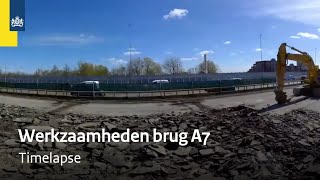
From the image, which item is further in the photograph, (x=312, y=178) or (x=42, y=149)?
(x=42, y=149)

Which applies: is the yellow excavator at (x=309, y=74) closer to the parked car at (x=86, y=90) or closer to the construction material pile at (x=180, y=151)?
the construction material pile at (x=180, y=151)

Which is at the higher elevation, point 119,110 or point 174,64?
point 174,64

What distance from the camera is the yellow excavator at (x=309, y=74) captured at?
22116mm

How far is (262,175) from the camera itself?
27.6 feet

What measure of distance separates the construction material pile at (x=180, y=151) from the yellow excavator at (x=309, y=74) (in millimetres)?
7663

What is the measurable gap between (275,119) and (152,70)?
289 ft

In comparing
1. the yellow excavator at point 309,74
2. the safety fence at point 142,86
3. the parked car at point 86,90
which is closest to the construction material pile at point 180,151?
the yellow excavator at point 309,74

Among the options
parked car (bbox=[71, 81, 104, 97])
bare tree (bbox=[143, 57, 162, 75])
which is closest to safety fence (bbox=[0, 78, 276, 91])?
parked car (bbox=[71, 81, 104, 97])

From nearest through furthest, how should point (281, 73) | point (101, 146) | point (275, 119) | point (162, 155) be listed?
point (162, 155) → point (101, 146) → point (275, 119) → point (281, 73)

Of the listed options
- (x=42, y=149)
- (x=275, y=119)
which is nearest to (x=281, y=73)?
(x=275, y=119)

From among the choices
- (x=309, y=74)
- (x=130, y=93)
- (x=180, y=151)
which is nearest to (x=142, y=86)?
(x=130, y=93)

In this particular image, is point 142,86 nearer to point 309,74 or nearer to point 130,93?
point 130,93

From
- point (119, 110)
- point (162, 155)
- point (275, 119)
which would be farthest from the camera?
point (119, 110)

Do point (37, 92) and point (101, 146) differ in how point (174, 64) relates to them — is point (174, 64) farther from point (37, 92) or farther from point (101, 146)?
point (101, 146)
